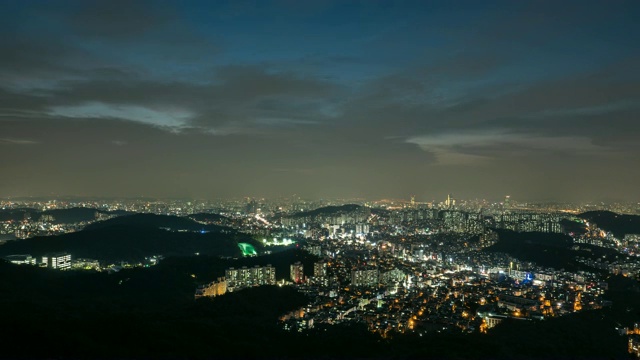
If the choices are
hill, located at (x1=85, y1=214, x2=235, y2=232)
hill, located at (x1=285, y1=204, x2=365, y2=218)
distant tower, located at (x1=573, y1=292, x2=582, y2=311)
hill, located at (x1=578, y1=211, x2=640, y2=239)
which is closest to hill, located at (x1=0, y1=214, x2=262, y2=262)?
hill, located at (x1=85, y1=214, x2=235, y2=232)

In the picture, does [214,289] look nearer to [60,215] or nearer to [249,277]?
[249,277]

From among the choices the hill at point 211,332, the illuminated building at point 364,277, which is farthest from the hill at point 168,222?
the hill at point 211,332

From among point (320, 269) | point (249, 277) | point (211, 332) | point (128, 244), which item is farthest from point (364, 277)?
point (128, 244)

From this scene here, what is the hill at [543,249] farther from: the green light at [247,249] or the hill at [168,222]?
the hill at [168,222]

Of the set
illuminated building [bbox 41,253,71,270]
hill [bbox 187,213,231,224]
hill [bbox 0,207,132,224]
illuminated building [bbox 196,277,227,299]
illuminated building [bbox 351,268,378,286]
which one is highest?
hill [bbox 0,207,132,224]

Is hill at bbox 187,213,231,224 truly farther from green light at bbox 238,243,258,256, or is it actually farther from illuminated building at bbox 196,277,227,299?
illuminated building at bbox 196,277,227,299

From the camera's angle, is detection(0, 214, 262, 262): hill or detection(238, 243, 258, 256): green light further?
detection(238, 243, 258, 256): green light

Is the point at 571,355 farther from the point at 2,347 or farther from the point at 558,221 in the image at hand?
the point at 558,221

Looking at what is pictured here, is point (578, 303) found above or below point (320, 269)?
below

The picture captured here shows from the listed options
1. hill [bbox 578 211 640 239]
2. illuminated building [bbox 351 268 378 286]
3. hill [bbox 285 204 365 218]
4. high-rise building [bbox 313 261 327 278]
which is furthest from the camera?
hill [bbox 285 204 365 218]

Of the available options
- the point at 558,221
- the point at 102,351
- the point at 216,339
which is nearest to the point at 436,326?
the point at 216,339
